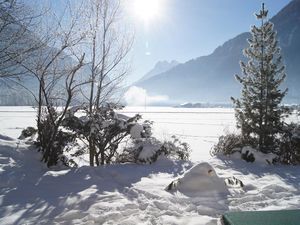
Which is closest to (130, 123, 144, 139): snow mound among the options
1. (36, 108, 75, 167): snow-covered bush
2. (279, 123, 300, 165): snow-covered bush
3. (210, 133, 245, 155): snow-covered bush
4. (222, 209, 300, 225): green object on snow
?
(36, 108, 75, 167): snow-covered bush

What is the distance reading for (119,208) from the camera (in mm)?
3891

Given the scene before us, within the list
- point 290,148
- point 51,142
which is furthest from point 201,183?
point 290,148

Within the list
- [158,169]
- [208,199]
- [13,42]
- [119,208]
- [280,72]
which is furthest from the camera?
[280,72]

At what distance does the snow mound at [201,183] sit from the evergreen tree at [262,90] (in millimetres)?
5151

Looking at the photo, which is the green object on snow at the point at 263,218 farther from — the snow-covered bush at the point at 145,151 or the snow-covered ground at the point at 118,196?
the snow-covered bush at the point at 145,151

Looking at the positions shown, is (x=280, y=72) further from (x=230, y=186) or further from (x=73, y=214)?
(x=73, y=214)

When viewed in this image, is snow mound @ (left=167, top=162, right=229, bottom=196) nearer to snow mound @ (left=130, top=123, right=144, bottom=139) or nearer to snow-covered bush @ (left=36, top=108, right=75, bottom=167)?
snow mound @ (left=130, top=123, right=144, bottom=139)

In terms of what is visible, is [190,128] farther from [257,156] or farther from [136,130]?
[136,130]

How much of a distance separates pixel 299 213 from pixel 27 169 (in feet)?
17.9

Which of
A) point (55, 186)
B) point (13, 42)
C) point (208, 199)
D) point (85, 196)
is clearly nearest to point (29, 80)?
point (13, 42)

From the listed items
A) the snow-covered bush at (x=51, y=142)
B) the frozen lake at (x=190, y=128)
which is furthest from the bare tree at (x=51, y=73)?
the frozen lake at (x=190, y=128)

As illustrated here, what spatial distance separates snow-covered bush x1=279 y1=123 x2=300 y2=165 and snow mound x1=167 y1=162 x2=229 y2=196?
412cm

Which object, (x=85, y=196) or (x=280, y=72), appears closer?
(x=85, y=196)

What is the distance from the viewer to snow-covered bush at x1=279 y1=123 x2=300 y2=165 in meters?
8.27
